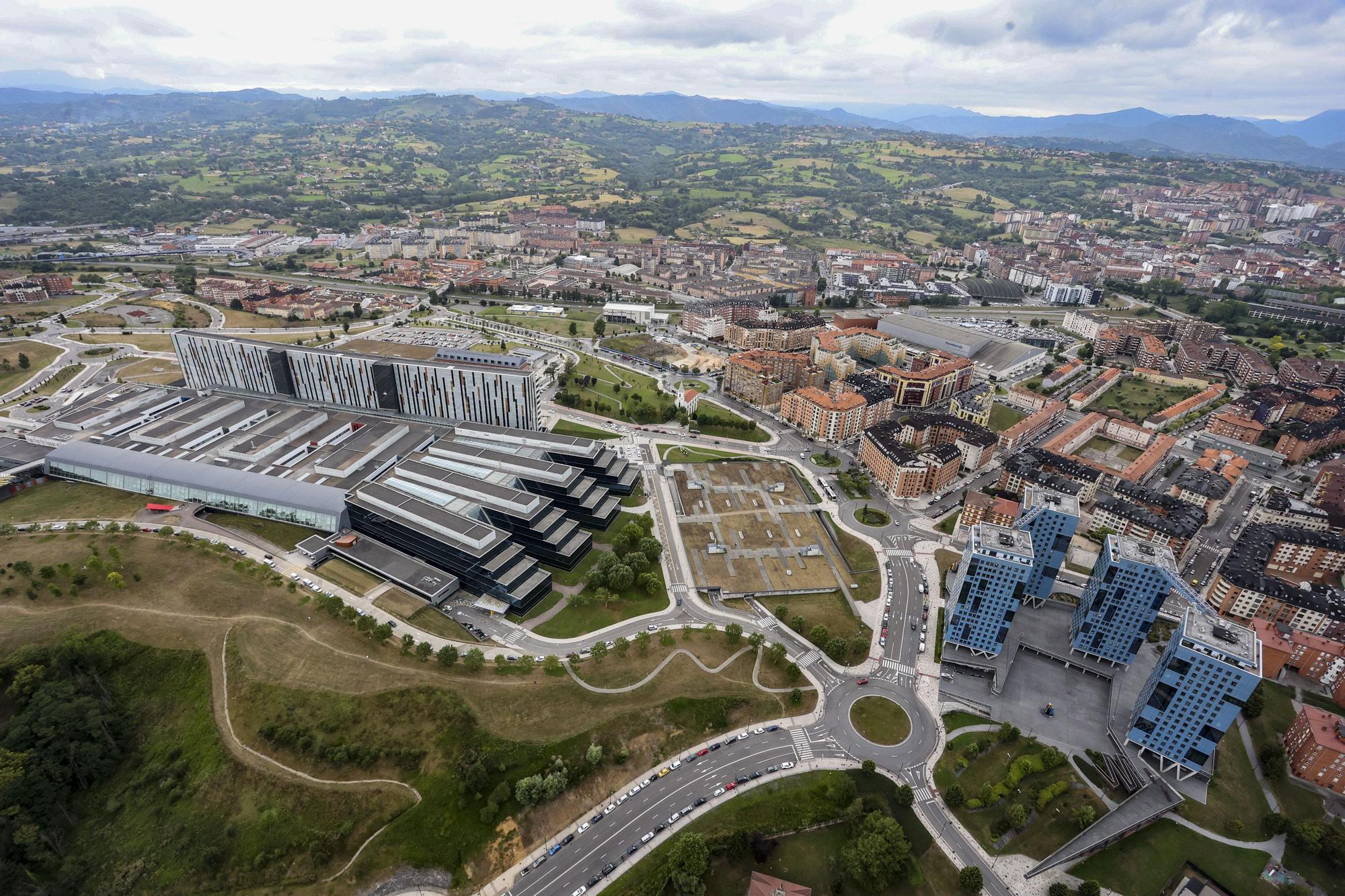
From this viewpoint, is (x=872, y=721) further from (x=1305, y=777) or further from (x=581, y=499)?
(x=581, y=499)

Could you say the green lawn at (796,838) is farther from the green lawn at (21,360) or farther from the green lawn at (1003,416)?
the green lawn at (21,360)

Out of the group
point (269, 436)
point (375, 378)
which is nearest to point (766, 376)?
point (375, 378)

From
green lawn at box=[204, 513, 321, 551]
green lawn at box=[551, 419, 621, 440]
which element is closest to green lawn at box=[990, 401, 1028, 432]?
green lawn at box=[551, 419, 621, 440]

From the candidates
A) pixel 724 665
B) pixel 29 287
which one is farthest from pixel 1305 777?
pixel 29 287

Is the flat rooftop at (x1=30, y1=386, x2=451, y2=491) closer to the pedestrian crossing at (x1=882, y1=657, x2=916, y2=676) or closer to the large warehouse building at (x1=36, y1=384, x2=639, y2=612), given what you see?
the large warehouse building at (x1=36, y1=384, x2=639, y2=612)

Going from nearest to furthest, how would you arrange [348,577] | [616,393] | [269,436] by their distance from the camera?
[348,577] < [269,436] < [616,393]

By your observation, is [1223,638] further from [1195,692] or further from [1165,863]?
[1165,863]
